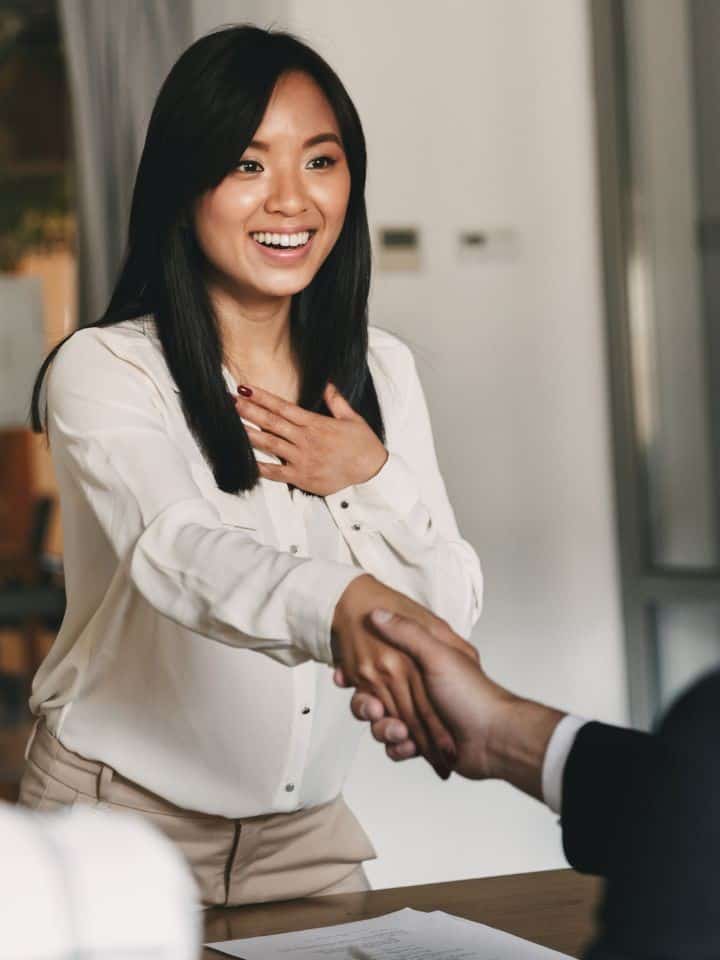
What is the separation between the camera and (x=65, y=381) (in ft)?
5.65

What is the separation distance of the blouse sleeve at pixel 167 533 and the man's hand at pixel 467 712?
0.24 feet

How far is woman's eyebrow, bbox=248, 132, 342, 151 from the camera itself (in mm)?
1819

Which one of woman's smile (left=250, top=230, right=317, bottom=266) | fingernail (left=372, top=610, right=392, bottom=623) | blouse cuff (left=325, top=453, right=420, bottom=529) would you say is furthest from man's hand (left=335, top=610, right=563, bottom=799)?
woman's smile (left=250, top=230, right=317, bottom=266)

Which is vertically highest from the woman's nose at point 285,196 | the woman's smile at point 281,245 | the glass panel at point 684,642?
the woman's nose at point 285,196

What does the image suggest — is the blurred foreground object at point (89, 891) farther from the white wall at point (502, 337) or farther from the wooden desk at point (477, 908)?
the white wall at point (502, 337)

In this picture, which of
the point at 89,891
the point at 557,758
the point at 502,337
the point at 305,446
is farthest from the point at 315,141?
the point at 502,337

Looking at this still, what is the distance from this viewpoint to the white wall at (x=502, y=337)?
150 inches

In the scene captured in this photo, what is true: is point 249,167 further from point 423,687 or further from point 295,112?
point 423,687

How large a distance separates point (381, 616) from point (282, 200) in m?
0.64

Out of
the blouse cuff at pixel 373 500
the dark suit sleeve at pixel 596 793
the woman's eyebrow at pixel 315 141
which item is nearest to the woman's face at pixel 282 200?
the woman's eyebrow at pixel 315 141

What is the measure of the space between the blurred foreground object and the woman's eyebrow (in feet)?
4.00

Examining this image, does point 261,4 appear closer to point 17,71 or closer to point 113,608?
point 113,608

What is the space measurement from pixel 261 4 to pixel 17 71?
342 centimetres

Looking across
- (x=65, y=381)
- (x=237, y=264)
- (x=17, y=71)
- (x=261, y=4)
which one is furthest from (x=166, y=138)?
(x=17, y=71)
